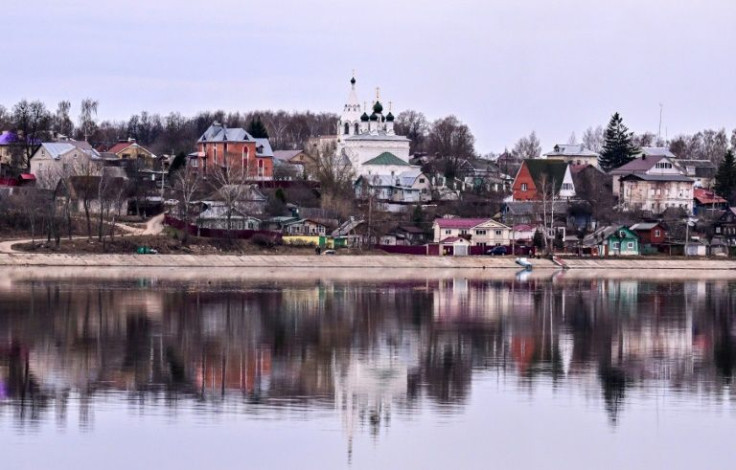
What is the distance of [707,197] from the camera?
94750 millimetres

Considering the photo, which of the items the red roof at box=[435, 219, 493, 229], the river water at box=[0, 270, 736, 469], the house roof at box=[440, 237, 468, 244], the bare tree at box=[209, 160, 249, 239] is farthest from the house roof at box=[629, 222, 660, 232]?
the river water at box=[0, 270, 736, 469]

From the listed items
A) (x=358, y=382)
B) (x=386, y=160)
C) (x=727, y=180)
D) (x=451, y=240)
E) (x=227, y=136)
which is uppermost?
(x=227, y=136)

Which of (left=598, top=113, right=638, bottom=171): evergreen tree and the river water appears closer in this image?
the river water

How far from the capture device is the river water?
821 inches

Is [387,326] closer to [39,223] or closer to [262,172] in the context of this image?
[39,223]

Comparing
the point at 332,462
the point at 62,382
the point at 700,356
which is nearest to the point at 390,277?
the point at 700,356

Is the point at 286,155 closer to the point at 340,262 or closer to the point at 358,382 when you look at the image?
the point at 340,262

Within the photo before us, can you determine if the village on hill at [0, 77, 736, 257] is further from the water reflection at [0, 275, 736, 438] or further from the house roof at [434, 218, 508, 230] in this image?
the water reflection at [0, 275, 736, 438]

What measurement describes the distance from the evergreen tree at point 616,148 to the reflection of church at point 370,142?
16.8m

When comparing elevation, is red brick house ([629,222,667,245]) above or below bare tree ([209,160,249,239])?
below

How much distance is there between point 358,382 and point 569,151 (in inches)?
3370

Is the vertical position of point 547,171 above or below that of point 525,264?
above

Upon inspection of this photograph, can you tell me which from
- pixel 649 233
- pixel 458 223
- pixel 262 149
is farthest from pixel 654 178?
pixel 262 149

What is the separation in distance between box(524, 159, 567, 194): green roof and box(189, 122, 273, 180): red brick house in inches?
650
